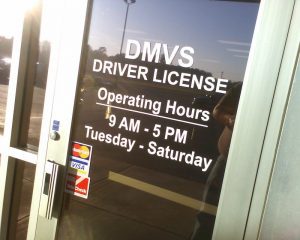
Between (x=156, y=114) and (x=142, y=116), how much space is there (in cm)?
8

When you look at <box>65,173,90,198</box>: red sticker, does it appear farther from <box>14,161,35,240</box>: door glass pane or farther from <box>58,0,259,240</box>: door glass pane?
<box>14,161,35,240</box>: door glass pane

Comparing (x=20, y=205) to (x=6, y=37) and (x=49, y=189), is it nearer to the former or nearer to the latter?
(x=49, y=189)

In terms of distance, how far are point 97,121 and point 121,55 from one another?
389 mm

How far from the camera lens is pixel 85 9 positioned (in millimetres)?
1842

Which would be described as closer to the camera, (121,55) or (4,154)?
(121,55)

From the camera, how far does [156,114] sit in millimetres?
1776

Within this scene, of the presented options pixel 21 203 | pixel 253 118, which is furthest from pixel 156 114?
pixel 21 203

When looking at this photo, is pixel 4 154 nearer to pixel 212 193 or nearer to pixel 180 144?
pixel 180 144

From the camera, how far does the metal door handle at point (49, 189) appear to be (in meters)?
1.96

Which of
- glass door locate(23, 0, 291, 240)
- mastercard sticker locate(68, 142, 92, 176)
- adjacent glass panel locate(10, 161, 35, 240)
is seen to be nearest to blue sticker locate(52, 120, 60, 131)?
glass door locate(23, 0, 291, 240)

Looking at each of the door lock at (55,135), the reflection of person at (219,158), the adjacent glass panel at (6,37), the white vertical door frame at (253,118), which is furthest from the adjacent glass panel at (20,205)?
the white vertical door frame at (253,118)

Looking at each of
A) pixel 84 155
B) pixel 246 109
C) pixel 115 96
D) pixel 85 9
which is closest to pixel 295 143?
pixel 246 109

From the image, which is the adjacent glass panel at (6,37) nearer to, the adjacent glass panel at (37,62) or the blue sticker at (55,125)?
the adjacent glass panel at (37,62)

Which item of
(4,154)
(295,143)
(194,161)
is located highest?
(295,143)
